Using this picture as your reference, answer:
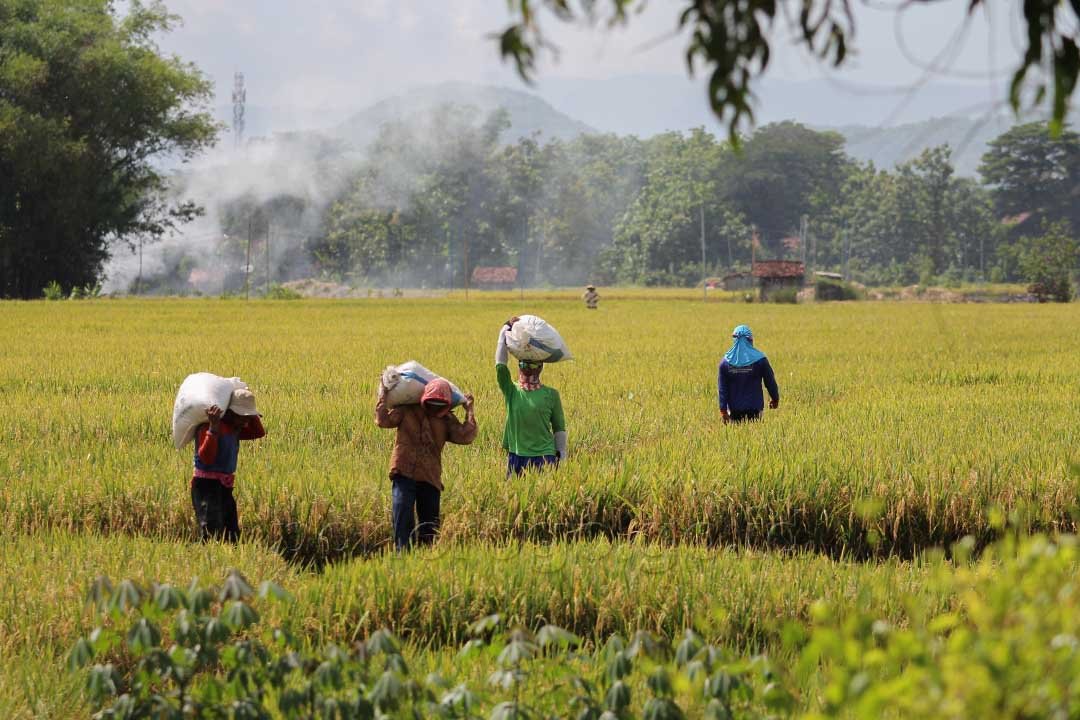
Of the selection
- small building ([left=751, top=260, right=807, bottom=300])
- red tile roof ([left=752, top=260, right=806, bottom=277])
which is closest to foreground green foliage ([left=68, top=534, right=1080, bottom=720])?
small building ([left=751, top=260, right=807, bottom=300])

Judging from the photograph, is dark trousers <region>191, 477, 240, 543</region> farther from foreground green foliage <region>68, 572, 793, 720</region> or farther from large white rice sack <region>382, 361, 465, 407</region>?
foreground green foliage <region>68, 572, 793, 720</region>

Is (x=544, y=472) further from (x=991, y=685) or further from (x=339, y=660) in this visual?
(x=991, y=685)

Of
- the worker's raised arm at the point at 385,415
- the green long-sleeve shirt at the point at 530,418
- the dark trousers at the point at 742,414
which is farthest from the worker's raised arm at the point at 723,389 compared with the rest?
the worker's raised arm at the point at 385,415

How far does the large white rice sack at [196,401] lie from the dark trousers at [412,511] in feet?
2.75

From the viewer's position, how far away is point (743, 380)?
28.3 feet

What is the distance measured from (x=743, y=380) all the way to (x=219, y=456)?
419 centimetres

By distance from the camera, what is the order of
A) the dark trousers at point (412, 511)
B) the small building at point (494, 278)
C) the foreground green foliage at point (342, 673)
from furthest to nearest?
1. the small building at point (494, 278)
2. the dark trousers at point (412, 511)
3. the foreground green foliage at point (342, 673)

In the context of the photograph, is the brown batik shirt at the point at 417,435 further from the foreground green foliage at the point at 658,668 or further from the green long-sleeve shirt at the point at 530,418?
the foreground green foliage at the point at 658,668

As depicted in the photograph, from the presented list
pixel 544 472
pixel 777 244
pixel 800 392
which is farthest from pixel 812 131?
pixel 544 472

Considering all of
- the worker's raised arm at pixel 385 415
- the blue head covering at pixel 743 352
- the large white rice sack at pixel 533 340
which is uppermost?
the large white rice sack at pixel 533 340

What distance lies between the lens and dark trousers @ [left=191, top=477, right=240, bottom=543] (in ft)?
18.6

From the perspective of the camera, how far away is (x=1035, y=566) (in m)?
2.26

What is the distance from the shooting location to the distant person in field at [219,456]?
545 centimetres

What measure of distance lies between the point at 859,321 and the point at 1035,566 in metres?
30.1
